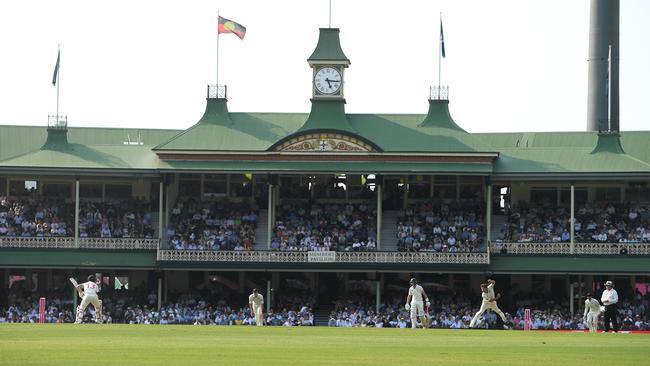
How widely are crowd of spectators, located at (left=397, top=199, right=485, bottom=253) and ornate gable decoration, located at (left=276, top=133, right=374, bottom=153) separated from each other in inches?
136

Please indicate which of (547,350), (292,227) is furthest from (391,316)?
(547,350)

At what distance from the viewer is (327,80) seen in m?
63.0

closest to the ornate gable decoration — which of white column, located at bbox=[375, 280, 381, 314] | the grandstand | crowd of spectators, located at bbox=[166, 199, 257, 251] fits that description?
the grandstand

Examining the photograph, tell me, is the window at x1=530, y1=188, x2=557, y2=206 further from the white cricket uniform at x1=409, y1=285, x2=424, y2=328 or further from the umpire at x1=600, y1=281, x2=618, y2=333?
the umpire at x1=600, y1=281, x2=618, y2=333

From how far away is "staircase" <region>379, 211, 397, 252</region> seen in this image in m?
59.9

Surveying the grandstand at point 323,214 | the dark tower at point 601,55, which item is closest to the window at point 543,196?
the grandstand at point 323,214

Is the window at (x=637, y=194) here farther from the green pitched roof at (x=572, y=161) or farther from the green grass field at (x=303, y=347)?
the green grass field at (x=303, y=347)

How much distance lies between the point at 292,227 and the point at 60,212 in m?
9.64

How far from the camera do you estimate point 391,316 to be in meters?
56.7

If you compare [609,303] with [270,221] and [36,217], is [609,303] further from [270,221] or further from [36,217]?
[36,217]

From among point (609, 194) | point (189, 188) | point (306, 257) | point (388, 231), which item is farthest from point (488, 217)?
point (189, 188)

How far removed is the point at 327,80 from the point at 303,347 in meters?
35.2

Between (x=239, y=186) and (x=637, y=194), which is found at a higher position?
(x=239, y=186)

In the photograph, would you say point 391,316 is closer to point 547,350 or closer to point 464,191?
point 464,191
